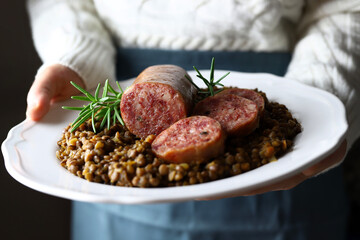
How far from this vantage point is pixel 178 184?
4.22 ft

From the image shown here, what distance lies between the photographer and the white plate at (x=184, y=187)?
47.3 inches

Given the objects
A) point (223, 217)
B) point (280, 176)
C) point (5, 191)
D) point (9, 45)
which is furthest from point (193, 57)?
point (5, 191)

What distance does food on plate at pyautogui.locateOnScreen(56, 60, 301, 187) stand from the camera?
4.34ft

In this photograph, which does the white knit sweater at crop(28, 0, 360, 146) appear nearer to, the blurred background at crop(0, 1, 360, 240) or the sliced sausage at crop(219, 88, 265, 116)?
the sliced sausage at crop(219, 88, 265, 116)

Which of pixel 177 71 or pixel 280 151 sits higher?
pixel 177 71

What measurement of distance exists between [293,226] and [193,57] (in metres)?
1.04

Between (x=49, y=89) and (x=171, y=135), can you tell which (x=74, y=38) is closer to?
(x=49, y=89)

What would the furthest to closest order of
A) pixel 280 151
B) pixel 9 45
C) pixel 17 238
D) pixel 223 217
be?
pixel 17 238, pixel 9 45, pixel 223 217, pixel 280 151

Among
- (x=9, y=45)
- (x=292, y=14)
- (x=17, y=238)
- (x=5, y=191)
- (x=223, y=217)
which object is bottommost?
(x=17, y=238)

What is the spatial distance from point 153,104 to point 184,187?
0.40 m

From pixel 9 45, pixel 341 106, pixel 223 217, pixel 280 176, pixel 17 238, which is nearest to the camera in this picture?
pixel 280 176

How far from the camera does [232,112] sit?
1.53 metres

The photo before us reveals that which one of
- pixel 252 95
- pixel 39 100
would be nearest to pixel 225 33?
pixel 252 95

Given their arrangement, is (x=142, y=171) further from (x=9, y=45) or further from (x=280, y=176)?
(x=9, y=45)
